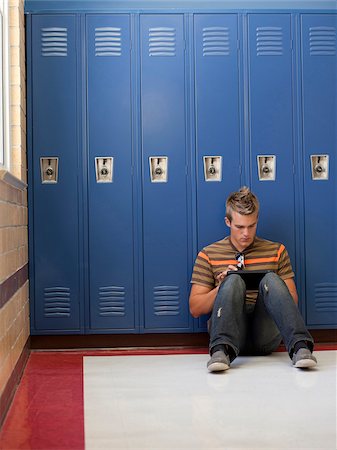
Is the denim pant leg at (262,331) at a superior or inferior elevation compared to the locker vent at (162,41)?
inferior

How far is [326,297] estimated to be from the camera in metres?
4.79

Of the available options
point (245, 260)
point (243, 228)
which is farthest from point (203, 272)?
point (243, 228)

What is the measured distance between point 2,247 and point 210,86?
6.54ft

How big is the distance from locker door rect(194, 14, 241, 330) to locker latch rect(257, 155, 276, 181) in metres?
0.14

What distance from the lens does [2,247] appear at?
332cm

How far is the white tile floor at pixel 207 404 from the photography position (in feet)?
8.64

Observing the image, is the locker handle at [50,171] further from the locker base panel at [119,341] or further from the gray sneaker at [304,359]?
the gray sneaker at [304,359]

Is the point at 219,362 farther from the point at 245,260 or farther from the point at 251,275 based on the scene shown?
the point at 245,260

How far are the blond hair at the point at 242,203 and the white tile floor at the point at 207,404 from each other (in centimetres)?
85

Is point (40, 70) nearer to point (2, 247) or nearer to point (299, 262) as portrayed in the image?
point (2, 247)

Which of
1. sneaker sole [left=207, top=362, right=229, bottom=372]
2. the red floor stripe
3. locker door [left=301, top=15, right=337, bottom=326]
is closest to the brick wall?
the red floor stripe

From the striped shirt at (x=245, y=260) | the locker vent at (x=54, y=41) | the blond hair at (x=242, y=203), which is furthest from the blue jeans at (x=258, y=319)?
the locker vent at (x=54, y=41)

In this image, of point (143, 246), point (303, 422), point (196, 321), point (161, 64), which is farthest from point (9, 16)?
point (303, 422)

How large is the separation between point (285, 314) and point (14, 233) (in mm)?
1522
